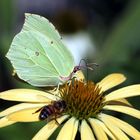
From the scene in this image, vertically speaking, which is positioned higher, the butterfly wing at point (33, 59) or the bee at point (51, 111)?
the butterfly wing at point (33, 59)

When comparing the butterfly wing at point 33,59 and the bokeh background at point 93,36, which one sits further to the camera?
the bokeh background at point 93,36

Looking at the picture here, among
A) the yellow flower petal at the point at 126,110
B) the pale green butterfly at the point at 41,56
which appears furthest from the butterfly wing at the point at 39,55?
the yellow flower petal at the point at 126,110

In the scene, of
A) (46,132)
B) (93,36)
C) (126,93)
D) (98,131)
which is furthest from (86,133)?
(93,36)

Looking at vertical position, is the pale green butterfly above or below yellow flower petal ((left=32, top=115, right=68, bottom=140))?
above

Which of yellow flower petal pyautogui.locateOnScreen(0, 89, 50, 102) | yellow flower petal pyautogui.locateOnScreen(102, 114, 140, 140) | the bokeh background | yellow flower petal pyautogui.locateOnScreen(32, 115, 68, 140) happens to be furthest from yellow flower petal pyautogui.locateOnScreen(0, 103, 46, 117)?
the bokeh background

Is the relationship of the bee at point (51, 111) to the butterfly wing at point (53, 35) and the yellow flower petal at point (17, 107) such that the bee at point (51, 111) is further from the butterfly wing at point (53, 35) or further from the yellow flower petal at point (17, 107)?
the butterfly wing at point (53, 35)

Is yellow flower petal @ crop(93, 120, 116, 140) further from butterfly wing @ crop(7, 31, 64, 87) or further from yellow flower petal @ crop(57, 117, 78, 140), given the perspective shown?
butterfly wing @ crop(7, 31, 64, 87)

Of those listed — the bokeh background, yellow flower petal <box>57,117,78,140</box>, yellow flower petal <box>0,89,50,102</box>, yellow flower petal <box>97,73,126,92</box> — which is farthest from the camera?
the bokeh background
